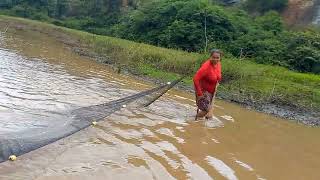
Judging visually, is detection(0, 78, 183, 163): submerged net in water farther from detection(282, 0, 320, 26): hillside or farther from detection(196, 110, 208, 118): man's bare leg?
detection(282, 0, 320, 26): hillside

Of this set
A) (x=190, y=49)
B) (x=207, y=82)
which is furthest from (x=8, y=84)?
(x=190, y=49)

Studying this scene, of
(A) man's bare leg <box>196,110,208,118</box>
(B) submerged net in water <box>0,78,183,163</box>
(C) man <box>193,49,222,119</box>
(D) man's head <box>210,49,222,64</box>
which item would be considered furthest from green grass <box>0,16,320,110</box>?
(B) submerged net in water <box>0,78,183,163</box>

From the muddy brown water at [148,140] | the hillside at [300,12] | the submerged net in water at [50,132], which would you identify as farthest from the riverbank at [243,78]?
the hillside at [300,12]

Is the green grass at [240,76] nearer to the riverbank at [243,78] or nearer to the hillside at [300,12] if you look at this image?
the riverbank at [243,78]

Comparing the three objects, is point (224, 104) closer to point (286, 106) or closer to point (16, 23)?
point (286, 106)

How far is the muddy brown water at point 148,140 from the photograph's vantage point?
6273 millimetres

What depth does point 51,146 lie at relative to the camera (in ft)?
22.1

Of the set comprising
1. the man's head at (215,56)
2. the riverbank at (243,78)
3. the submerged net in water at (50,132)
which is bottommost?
the riverbank at (243,78)

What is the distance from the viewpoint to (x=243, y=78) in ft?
51.3

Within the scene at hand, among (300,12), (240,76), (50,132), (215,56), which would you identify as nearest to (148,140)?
(50,132)

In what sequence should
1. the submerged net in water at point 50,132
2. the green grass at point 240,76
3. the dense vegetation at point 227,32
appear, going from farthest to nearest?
the dense vegetation at point 227,32, the green grass at point 240,76, the submerged net in water at point 50,132

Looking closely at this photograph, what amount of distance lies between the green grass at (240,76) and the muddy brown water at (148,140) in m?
1.82

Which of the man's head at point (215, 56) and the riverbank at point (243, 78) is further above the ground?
the man's head at point (215, 56)

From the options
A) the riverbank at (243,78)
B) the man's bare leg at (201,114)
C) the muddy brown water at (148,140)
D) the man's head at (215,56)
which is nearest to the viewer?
the muddy brown water at (148,140)
